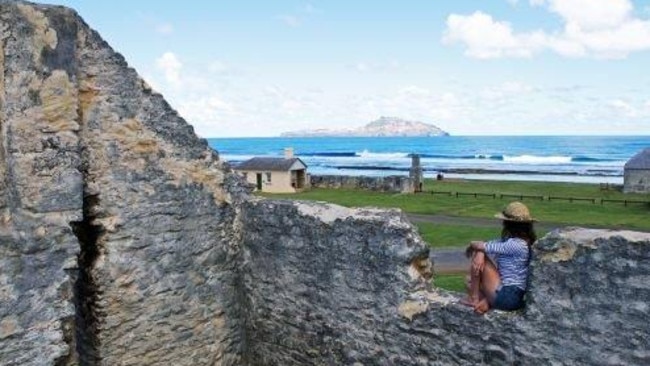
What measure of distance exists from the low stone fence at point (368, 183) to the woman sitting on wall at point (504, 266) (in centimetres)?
3457

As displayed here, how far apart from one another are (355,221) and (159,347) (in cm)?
256

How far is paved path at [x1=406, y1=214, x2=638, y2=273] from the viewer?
17.4 m

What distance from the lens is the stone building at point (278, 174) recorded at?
42688 mm

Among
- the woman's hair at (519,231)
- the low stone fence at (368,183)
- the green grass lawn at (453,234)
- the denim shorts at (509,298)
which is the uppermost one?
the woman's hair at (519,231)

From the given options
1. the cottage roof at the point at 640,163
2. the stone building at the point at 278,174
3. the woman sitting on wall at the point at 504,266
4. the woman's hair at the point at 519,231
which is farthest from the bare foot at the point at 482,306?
the cottage roof at the point at 640,163

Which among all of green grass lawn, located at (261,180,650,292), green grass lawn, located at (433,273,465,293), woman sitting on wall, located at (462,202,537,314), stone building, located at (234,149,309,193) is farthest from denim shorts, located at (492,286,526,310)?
stone building, located at (234,149,309,193)

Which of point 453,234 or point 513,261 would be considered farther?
point 453,234

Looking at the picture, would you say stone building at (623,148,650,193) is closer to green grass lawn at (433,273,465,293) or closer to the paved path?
the paved path

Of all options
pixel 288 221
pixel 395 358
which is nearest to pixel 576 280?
pixel 395 358

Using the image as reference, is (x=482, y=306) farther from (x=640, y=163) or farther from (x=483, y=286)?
(x=640, y=163)

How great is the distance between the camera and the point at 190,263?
311 inches

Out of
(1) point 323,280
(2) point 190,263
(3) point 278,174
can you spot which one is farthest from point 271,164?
(1) point 323,280

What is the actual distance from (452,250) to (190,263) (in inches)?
534

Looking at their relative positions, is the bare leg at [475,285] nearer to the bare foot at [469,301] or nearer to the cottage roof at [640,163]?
the bare foot at [469,301]
